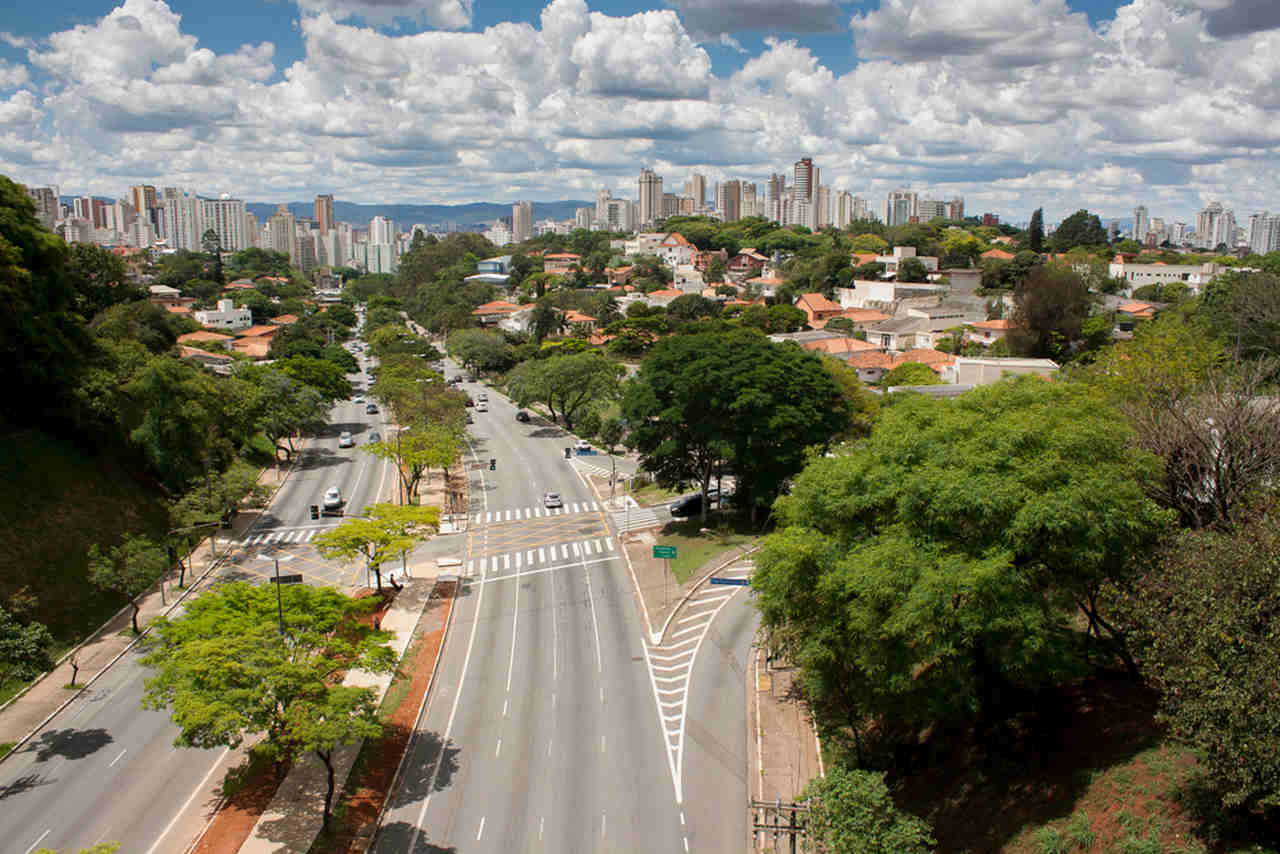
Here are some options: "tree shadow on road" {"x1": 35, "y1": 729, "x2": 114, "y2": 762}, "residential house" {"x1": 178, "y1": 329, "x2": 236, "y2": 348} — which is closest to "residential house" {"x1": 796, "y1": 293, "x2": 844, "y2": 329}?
"residential house" {"x1": 178, "y1": 329, "x2": 236, "y2": 348}

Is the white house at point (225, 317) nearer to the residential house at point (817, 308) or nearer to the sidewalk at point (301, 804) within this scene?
the residential house at point (817, 308)

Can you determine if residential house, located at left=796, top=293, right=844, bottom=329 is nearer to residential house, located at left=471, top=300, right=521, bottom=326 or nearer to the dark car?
residential house, located at left=471, top=300, right=521, bottom=326

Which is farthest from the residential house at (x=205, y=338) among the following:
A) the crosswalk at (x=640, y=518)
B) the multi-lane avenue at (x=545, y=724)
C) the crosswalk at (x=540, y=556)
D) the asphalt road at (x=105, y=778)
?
the asphalt road at (x=105, y=778)

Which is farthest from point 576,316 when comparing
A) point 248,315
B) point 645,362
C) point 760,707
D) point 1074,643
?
point 1074,643

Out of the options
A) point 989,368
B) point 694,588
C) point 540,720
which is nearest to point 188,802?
point 540,720

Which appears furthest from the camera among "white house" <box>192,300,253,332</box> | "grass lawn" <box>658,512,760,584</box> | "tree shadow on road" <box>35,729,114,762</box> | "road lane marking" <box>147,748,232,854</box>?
"white house" <box>192,300,253,332</box>

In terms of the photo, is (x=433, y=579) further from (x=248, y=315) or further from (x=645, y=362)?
(x=248, y=315)

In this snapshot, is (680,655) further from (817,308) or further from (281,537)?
(817,308)
